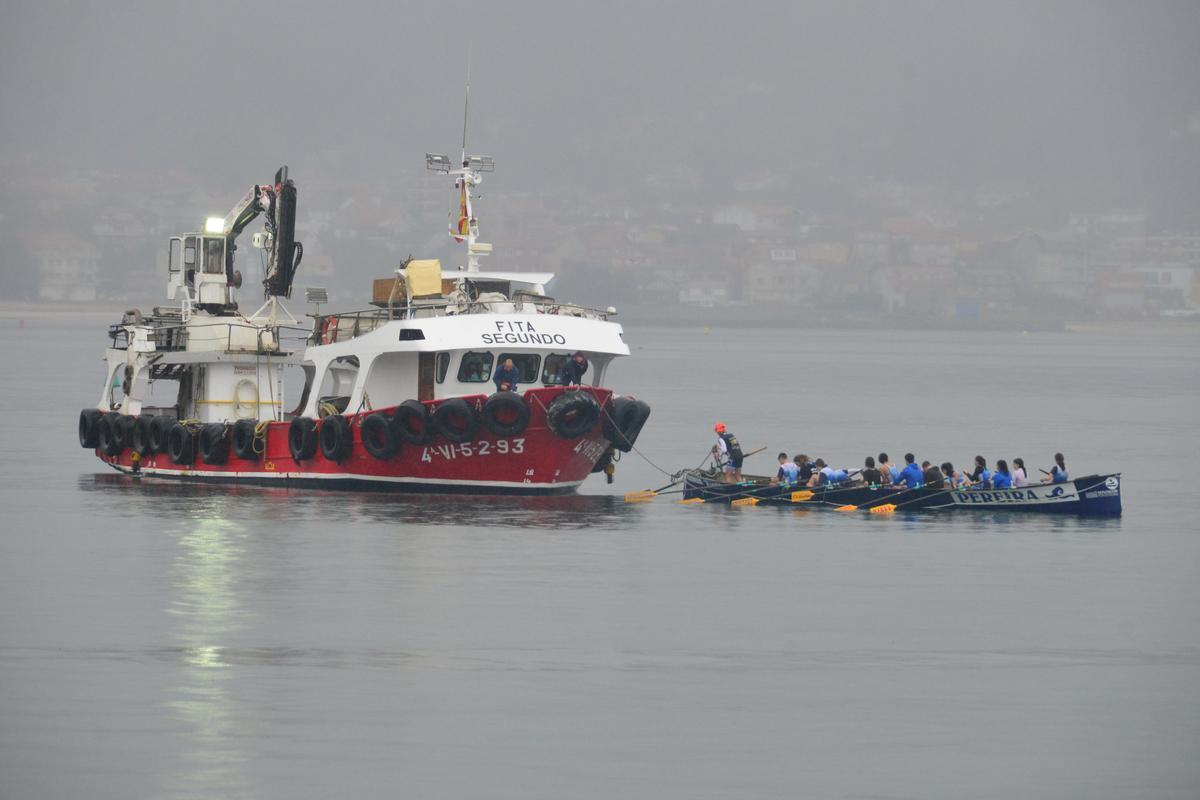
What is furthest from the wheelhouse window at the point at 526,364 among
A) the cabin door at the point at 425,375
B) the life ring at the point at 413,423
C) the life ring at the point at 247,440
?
the life ring at the point at 247,440

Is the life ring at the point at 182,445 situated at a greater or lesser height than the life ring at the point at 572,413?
lesser

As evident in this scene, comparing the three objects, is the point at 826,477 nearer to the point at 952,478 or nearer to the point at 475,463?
the point at 952,478

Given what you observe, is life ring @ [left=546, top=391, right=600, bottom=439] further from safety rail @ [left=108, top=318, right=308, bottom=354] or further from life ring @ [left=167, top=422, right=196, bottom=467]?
life ring @ [left=167, top=422, right=196, bottom=467]

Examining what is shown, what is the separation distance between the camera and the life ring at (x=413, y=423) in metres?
47.5

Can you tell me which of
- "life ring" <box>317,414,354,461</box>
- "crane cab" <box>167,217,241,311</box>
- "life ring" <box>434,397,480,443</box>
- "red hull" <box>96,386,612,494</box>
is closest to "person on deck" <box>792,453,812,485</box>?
"red hull" <box>96,386,612,494</box>

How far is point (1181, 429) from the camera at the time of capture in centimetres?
9775

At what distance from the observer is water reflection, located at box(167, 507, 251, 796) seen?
24.5 metres

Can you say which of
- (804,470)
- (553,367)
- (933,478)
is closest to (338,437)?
(553,367)

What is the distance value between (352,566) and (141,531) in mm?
7626

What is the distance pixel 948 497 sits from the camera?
48438 millimetres

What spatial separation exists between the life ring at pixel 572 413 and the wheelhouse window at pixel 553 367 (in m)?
1.89

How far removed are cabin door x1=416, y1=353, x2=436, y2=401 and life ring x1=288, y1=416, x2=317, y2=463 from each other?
9.87 feet

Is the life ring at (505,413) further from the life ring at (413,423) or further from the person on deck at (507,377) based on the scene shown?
the life ring at (413,423)

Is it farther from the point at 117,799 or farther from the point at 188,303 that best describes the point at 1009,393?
the point at 117,799
